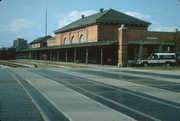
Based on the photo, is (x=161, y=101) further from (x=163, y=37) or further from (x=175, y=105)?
(x=163, y=37)

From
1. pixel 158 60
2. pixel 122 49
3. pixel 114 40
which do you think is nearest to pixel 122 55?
pixel 122 49

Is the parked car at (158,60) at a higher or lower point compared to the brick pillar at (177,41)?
lower

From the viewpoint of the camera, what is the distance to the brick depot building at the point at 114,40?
1789 inches

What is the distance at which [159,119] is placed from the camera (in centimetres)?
737

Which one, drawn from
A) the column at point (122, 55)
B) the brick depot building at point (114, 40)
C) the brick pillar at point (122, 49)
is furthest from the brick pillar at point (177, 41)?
the column at point (122, 55)

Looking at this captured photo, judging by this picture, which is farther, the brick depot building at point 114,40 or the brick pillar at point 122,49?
the brick depot building at point 114,40

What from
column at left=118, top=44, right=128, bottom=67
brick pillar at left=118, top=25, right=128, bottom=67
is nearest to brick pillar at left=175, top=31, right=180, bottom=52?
brick pillar at left=118, top=25, right=128, bottom=67

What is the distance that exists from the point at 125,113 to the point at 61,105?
7.73 feet

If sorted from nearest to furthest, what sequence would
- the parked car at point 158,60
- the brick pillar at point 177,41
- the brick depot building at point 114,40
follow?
Answer: 1. the parked car at point 158,60
2. the brick depot building at point 114,40
3. the brick pillar at point 177,41

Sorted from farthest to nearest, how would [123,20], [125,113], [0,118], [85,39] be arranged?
[85,39]
[123,20]
[125,113]
[0,118]

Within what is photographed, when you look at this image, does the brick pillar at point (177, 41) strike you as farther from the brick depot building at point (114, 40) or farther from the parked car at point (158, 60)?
the parked car at point (158, 60)

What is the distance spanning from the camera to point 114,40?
1775 inches

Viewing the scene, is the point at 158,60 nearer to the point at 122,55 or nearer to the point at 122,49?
the point at 122,55

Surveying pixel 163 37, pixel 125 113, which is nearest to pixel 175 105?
pixel 125 113
